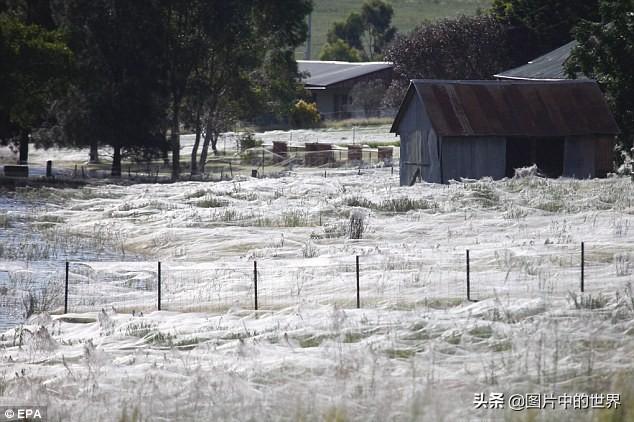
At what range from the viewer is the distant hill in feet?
526

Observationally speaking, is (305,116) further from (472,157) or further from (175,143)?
(472,157)

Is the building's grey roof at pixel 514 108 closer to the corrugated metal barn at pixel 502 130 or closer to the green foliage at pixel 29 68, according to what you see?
the corrugated metal barn at pixel 502 130

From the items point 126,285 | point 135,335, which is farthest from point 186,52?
point 135,335

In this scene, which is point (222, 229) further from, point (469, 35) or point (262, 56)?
point (469, 35)

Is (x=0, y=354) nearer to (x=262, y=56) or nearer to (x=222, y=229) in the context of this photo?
(x=222, y=229)

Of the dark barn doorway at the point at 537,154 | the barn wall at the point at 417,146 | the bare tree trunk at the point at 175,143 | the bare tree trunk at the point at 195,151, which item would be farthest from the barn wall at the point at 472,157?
the bare tree trunk at the point at 195,151

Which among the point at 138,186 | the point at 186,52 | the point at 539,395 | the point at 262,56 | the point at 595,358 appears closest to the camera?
the point at 539,395

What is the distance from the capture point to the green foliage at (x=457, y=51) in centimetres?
6612

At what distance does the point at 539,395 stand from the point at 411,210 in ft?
53.2

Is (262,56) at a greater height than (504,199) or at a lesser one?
greater

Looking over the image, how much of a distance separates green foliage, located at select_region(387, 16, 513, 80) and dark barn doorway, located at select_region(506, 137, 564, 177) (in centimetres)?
2822

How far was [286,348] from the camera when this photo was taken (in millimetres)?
13133

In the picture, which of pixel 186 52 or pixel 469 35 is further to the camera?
pixel 469 35

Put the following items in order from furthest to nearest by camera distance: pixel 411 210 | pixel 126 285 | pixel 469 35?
1. pixel 469 35
2. pixel 411 210
3. pixel 126 285
